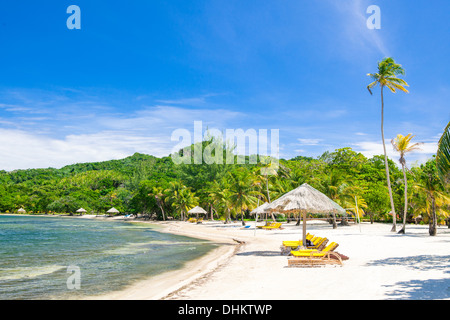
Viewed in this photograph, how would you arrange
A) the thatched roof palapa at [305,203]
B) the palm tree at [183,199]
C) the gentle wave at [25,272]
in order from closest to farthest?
the gentle wave at [25,272] < the thatched roof palapa at [305,203] < the palm tree at [183,199]

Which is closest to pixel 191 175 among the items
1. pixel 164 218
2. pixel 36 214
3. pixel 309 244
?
pixel 164 218

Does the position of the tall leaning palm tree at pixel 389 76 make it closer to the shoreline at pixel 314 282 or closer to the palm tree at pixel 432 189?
the palm tree at pixel 432 189

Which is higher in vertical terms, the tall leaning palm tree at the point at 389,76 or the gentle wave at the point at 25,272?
the tall leaning palm tree at the point at 389,76

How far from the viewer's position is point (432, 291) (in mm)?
→ 6680

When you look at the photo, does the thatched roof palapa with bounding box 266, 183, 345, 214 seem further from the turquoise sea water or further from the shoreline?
the turquoise sea water

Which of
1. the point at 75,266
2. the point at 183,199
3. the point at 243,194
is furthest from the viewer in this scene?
the point at 183,199

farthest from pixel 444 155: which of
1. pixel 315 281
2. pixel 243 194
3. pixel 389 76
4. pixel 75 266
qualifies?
pixel 243 194

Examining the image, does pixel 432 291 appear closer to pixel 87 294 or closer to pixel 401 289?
pixel 401 289

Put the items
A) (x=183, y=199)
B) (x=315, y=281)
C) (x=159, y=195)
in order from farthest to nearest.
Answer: (x=159, y=195)
(x=183, y=199)
(x=315, y=281)

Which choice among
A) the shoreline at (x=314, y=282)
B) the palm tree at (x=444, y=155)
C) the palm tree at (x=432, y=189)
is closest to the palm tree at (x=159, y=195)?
the palm tree at (x=432, y=189)

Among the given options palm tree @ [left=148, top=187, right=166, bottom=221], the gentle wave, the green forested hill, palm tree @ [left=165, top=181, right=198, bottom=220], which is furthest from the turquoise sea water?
palm tree @ [left=148, top=187, right=166, bottom=221]

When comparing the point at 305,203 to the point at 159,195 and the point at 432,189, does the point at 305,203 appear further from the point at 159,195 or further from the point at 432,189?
the point at 159,195

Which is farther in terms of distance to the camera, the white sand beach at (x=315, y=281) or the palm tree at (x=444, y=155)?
the palm tree at (x=444, y=155)
